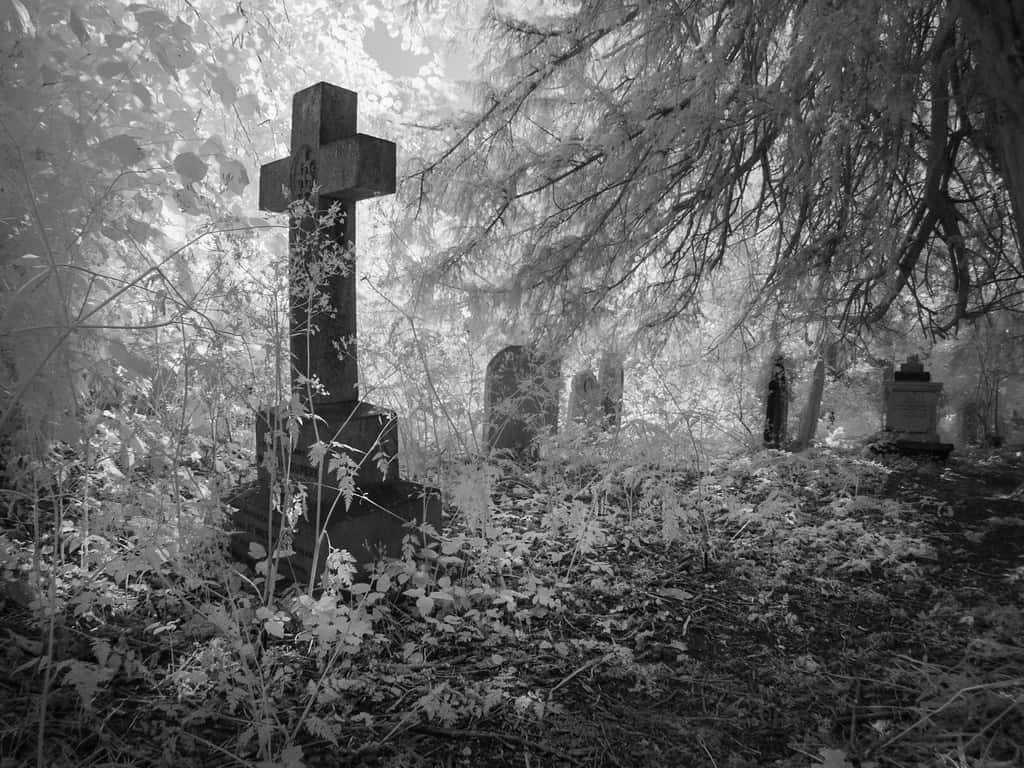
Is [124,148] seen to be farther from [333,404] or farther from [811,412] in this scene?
[811,412]

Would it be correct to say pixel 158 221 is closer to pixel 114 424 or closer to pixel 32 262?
pixel 114 424

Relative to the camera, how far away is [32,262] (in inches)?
112

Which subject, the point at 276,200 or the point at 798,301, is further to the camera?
the point at 798,301

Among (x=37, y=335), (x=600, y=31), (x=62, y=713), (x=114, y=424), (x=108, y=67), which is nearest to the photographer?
(x=62, y=713)

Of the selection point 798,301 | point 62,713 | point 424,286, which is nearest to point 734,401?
point 798,301

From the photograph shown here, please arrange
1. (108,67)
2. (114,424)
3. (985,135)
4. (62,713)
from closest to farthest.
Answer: (62,713) → (108,67) → (114,424) → (985,135)

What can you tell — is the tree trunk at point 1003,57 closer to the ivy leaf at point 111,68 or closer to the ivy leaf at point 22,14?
the ivy leaf at point 111,68

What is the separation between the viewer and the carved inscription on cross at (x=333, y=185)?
3322mm

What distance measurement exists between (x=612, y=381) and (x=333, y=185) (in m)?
2.95

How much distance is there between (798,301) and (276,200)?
3198 millimetres

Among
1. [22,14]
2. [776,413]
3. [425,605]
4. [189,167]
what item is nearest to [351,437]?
[425,605]

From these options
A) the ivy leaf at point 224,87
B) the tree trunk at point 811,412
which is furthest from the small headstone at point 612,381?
the tree trunk at point 811,412

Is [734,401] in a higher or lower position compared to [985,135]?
lower

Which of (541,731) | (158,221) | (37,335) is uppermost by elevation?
(158,221)
